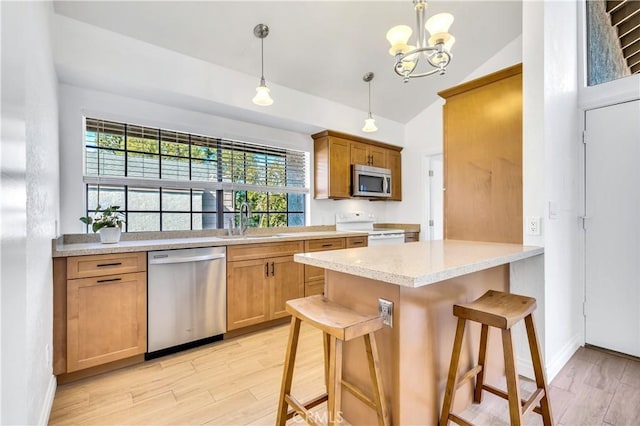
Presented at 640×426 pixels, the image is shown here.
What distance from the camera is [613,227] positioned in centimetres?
248

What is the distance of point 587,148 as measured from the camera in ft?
8.50

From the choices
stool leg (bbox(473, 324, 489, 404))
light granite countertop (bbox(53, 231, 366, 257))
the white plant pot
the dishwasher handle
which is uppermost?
the white plant pot

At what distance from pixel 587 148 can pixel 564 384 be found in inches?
75.0

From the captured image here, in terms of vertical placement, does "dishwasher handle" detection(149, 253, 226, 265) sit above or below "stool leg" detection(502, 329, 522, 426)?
above

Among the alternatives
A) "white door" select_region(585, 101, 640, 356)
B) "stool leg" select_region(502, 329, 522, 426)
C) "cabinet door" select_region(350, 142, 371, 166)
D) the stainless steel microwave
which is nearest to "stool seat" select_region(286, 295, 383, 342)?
"stool leg" select_region(502, 329, 522, 426)

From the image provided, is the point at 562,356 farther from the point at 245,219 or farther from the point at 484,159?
the point at 245,219

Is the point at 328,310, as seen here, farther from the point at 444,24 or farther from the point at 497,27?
the point at 497,27

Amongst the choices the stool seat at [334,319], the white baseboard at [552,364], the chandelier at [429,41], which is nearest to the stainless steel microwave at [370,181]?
the chandelier at [429,41]

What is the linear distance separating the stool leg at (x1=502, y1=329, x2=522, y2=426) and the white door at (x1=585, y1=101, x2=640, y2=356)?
186 centimetres

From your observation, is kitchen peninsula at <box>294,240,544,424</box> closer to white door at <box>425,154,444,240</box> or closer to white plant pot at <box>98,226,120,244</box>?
white plant pot at <box>98,226,120,244</box>

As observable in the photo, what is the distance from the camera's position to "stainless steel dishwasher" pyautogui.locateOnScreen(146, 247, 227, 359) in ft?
7.88

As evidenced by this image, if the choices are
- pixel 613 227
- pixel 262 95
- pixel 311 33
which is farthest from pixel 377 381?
pixel 311 33

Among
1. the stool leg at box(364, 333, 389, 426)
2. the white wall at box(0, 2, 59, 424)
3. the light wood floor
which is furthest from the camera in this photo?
the light wood floor

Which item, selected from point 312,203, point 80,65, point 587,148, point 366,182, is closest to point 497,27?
point 587,148
